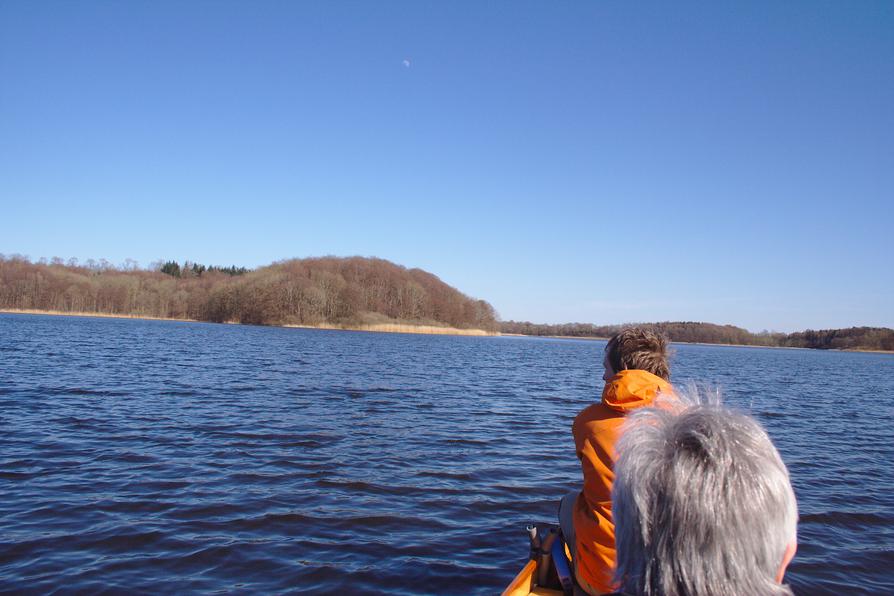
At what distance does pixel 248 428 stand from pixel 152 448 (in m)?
2.49

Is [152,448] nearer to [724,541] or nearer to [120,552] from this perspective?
[120,552]

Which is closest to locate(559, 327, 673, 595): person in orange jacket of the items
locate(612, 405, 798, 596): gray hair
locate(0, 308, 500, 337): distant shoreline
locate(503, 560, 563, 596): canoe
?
locate(503, 560, 563, 596): canoe

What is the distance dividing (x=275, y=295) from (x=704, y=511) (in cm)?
11973

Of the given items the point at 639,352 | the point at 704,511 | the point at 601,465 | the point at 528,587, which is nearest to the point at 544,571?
the point at 528,587

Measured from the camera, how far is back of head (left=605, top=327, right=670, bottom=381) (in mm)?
4309

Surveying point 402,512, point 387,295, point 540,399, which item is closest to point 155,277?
point 387,295

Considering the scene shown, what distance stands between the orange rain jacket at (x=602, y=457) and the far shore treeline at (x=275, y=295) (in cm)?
11697

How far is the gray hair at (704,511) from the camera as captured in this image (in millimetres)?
1714

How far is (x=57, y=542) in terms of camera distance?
684 centimetres

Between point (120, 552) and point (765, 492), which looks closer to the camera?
point (765, 492)

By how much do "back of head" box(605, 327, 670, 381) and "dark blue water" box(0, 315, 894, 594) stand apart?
3.35 m

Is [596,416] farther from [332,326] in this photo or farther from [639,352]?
[332,326]

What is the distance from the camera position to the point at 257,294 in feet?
383

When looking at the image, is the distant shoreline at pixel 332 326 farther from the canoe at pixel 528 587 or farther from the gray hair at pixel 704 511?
the gray hair at pixel 704 511
